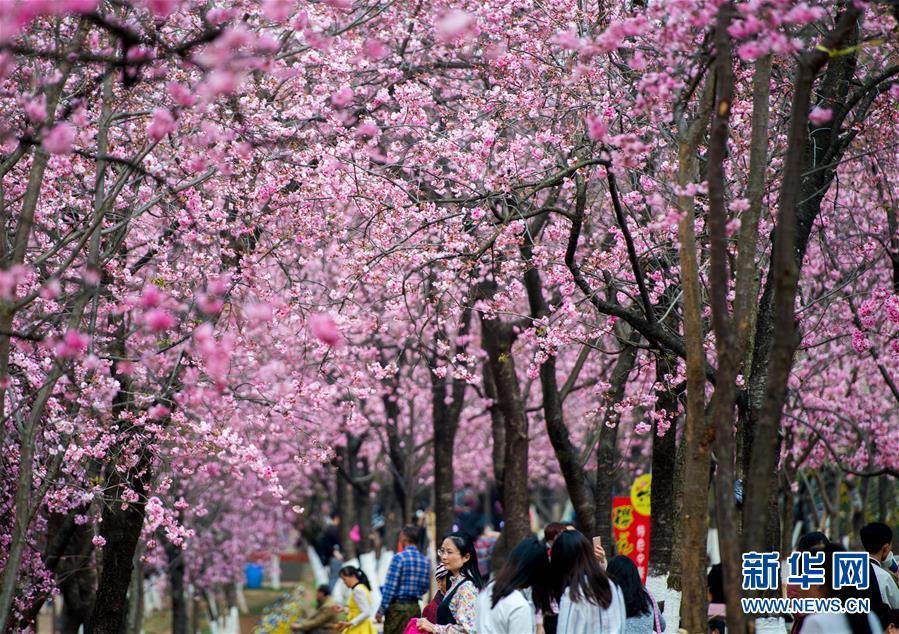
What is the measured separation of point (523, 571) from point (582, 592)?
38cm

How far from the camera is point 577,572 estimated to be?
7.20 metres

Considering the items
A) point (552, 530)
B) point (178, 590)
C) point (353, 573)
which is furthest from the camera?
point (178, 590)

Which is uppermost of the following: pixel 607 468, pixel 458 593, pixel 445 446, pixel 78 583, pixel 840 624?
pixel 445 446

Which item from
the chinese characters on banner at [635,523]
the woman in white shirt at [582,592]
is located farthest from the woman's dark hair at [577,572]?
the chinese characters on banner at [635,523]

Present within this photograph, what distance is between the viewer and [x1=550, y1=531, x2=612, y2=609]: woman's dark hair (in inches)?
282

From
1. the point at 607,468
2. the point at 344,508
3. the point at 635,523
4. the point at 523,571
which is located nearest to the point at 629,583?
the point at 523,571

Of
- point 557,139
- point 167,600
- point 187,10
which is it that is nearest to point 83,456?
point 187,10

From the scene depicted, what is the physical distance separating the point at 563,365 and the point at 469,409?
645cm

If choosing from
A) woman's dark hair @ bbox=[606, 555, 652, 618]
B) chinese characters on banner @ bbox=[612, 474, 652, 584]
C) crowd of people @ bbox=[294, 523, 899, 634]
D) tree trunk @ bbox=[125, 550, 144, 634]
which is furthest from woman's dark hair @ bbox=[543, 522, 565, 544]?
tree trunk @ bbox=[125, 550, 144, 634]

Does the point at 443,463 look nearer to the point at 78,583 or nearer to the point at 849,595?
the point at 78,583

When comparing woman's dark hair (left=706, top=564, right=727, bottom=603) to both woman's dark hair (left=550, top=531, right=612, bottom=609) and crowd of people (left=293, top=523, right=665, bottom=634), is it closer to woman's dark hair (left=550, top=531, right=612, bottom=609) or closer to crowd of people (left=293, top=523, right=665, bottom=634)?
crowd of people (left=293, top=523, right=665, bottom=634)

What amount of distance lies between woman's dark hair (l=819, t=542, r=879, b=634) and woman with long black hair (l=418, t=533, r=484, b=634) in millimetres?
2494

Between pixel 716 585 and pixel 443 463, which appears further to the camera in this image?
pixel 443 463

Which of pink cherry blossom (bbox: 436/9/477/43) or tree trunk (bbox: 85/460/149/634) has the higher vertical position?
pink cherry blossom (bbox: 436/9/477/43)
